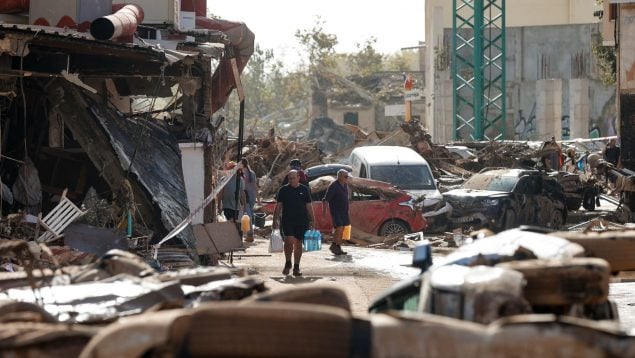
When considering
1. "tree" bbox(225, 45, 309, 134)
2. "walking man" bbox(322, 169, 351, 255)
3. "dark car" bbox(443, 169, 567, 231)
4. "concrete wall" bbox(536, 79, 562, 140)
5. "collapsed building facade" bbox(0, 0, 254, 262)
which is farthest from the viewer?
"tree" bbox(225, 45, 309, 134)

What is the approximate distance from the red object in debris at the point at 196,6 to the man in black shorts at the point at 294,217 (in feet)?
31.4

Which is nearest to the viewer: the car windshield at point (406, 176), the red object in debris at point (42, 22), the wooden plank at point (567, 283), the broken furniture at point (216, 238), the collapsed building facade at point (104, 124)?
the wooden plank at point (567, 283)

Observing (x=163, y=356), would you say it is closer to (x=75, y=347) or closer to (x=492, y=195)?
(x=75, y=347)

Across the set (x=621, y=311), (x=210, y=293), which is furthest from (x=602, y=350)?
(x=621, y=311)

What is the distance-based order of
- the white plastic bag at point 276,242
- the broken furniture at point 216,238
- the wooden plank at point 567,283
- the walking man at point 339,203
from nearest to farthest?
the wooden plank at point 567,283
the broken furniture at point 216,238
the white plastic bag at point 276,242
the walking man at point 339,203

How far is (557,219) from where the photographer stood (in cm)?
2872

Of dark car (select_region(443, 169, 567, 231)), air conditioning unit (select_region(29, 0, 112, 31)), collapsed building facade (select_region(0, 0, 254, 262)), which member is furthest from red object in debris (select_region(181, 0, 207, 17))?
dark car (select_region(443, 169, 567, 231))

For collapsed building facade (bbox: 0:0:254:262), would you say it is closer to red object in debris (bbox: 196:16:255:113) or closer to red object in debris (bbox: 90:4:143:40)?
red object in debris (bbox: 90:4:143:40)

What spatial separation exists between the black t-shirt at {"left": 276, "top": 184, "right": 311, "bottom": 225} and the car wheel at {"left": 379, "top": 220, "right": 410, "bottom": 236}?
7.50 metres

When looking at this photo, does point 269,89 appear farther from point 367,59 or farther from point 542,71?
point 542,71

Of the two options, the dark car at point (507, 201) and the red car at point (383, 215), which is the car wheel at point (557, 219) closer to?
the dark car at point (507, 201)

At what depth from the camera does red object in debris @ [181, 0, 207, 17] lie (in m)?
27.6

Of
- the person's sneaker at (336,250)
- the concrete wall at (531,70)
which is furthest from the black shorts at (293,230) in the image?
the concrete wall at (531,70)

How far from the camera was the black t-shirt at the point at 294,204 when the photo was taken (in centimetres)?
1866
